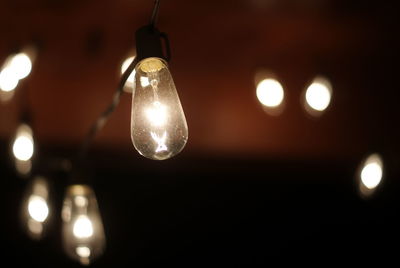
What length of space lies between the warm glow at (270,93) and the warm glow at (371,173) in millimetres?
709

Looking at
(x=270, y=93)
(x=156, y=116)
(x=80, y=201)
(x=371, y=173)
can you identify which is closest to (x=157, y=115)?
(x=156, y=116)

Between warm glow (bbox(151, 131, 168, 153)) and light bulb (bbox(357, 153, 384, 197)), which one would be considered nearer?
warm glow (bbox(151, 131, 168, 153))

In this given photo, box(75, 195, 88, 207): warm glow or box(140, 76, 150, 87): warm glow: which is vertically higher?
box(75, 195, 88, 207): warm glow

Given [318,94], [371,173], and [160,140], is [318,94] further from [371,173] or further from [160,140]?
[160,140]

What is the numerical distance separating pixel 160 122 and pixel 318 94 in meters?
1.77

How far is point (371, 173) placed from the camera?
9.71 feet

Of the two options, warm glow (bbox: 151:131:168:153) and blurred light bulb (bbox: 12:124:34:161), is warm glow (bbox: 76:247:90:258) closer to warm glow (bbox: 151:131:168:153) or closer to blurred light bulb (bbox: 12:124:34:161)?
blurred light bulb (bbox: 12:124:34:161)

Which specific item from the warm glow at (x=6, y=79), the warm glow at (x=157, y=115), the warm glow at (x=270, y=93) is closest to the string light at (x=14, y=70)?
the warm glow at (x=6, y=79)

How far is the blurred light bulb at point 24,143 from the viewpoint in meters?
2.09

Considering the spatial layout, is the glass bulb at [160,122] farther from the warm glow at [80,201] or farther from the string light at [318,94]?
the string light at [318,94]

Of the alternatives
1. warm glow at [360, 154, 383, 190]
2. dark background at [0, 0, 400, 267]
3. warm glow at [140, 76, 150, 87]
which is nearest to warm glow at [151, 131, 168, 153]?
warm glow at [140, 76, 150, 87]

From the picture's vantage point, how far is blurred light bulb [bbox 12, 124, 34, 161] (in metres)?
2.09

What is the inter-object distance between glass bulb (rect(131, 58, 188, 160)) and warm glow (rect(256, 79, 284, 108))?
5.45 ft

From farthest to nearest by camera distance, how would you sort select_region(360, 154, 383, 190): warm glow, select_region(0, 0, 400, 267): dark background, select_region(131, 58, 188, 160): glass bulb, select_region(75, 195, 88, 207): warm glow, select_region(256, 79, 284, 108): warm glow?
select_region(360, 154, 383, 190): warm glow, select_region(256, 79, 284, 108): warm glow, select_region(0, 0, 400, 267): dark background, select_region(75, 195, 88, 207): warm glow, select_region(131, 58, 188, 160): glass bulb
